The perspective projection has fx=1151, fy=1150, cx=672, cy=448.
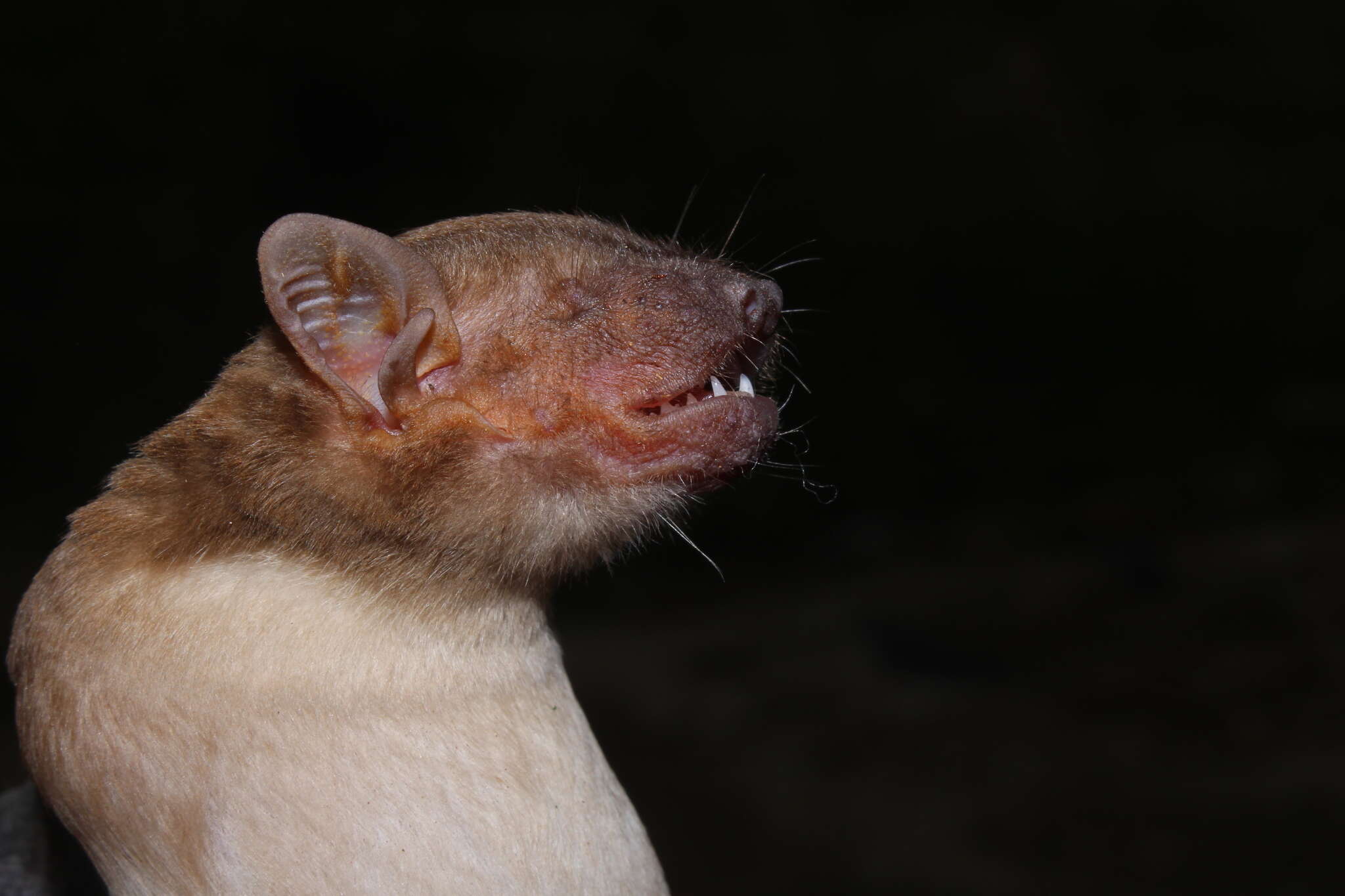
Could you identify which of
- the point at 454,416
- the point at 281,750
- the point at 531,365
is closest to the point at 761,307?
the point at 531,365

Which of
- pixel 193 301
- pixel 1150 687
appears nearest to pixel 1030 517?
pixel 1150 687

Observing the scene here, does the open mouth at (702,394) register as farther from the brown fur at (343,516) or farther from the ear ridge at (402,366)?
the ear ridge at (402,366)

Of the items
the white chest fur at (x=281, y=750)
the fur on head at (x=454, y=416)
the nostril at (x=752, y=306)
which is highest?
the nostril at (x=752, y=306)

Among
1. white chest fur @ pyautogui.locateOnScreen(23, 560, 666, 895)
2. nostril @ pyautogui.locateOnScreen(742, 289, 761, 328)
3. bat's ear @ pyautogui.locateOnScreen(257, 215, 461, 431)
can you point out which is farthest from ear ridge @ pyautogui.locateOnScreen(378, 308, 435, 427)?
nostril @ pyautogui.locateOnScreen(742, 289, 761, 328)

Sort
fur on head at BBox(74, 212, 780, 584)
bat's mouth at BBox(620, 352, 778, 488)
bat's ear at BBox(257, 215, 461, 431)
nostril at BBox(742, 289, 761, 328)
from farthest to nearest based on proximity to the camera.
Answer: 1. nostril at BBox(742, 289, 761, 328)
2. bat's mouth at BBox(620, 352, 778, 488)
3. fur on head at BBox(74, 212, 780, 584)
4. bat's ear at BBox(257, 215, 461, 431)

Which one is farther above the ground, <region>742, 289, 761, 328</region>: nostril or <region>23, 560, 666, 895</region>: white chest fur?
<region>742, 289, 761, 328</region>: nostril

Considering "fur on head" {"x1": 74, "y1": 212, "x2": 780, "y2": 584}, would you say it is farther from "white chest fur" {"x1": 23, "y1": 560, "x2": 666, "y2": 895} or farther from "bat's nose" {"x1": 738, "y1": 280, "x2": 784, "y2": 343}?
"white chest fur" {"x1": 23, "y1": 560, "x2": 666, "y2": 895}

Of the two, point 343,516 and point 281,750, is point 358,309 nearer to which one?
point 343,516

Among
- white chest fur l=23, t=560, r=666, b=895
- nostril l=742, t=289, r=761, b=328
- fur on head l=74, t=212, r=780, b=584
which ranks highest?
nostril l=742, t=289, r=761, b=328

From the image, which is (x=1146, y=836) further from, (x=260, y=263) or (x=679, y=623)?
(x=260, y=263)

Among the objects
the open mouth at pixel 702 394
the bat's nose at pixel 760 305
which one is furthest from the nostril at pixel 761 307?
the open mouth at pixel 702 394
